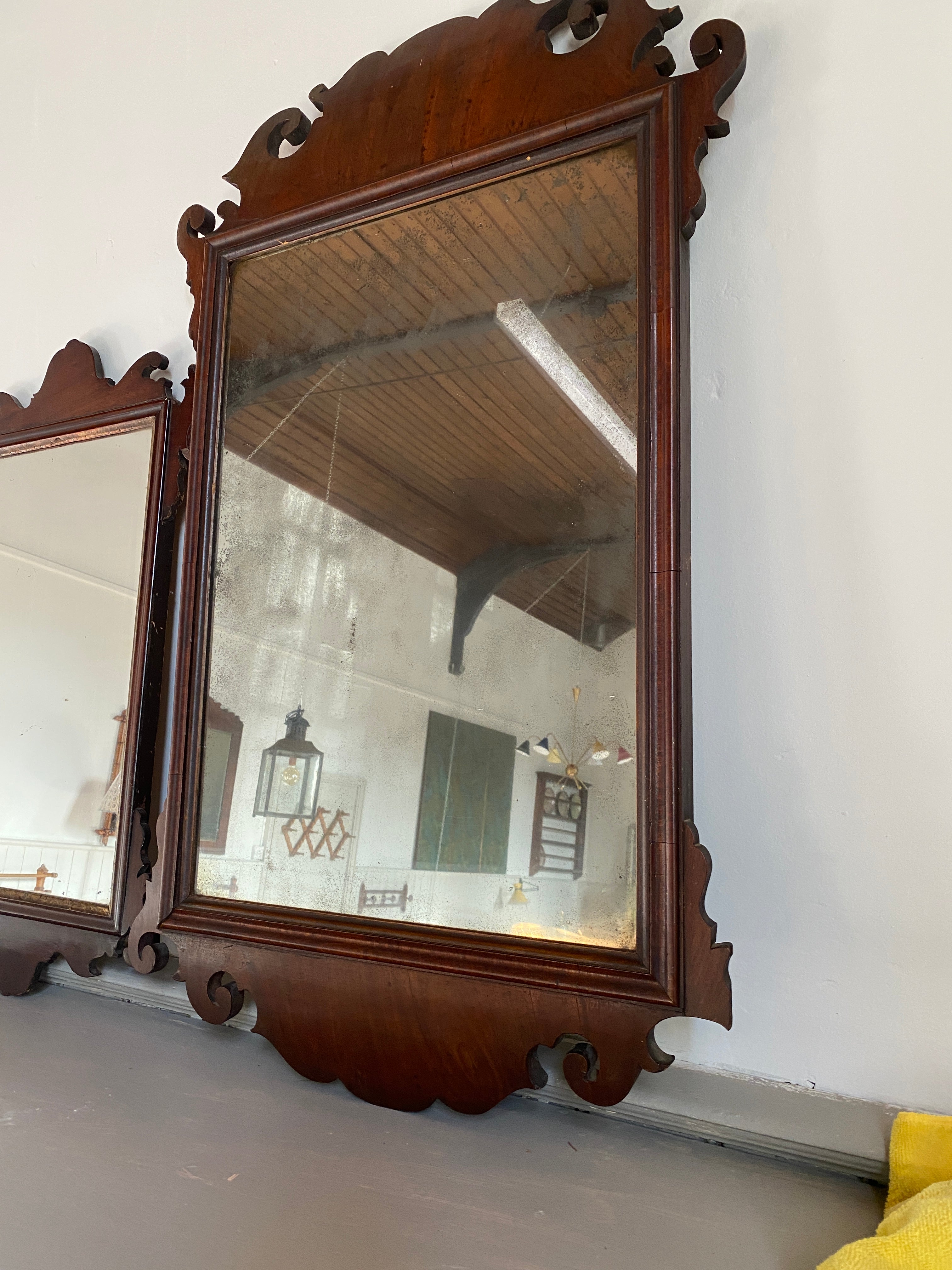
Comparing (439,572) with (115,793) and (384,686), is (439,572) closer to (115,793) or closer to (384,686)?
(384,686)

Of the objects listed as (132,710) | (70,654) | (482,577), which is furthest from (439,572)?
(70,654)

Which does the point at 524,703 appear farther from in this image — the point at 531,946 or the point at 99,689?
the point at 99,689

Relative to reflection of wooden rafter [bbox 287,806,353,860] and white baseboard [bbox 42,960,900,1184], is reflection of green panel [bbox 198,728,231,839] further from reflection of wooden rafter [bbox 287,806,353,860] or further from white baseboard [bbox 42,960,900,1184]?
white baseboard [bbox 42,960,900,1184]

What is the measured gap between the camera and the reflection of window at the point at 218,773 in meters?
1.00

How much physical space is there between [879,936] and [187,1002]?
0.80 m

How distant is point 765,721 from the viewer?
84 cm

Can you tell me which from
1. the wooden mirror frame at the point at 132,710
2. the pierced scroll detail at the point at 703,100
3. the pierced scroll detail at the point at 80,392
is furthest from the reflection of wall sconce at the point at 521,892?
the pierced scroll detail at the point at 80,392

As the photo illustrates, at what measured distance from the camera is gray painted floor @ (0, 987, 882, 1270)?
63 centimetres

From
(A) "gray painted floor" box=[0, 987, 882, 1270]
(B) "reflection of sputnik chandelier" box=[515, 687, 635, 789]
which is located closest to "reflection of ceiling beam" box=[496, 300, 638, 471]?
(B) "reflection of sputnik chandelier" box=[515, 687, 635, 789]

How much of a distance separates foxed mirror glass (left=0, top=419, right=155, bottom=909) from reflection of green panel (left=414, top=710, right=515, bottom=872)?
1.52 feet

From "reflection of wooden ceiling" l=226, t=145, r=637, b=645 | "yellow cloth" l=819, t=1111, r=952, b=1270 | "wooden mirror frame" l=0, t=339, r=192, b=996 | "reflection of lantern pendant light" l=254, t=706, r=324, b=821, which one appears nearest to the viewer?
"yellow cloth" l=819, t=1111, r=952, b=1270

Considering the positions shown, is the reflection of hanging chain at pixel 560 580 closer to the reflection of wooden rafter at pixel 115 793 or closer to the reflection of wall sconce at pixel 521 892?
the reflection of wall sconce at pixel 521 892

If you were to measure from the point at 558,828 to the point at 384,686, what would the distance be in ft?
0.80

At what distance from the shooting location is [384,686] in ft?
3.10
